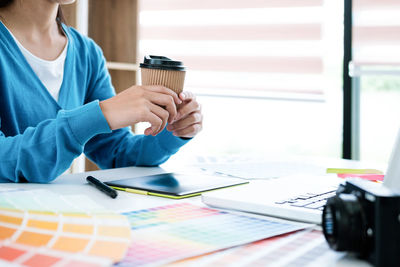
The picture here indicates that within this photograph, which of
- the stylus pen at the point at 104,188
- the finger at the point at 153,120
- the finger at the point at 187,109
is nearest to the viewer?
the stylus pen at the point at 104,188

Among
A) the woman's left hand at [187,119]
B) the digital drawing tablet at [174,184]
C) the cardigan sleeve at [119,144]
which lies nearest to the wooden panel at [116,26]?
the cardigan sleeve at [119,144]

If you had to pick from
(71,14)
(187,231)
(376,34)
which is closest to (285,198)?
(187,231)

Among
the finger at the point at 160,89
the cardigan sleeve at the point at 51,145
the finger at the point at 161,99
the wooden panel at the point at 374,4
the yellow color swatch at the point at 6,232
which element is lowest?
the yellow color swatch at the point at 6,232

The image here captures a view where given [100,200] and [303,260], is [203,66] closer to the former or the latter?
[100,200]

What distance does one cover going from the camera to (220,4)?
3.14 meters

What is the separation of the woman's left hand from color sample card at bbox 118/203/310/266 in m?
0.34

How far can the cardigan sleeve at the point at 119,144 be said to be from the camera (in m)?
1.20

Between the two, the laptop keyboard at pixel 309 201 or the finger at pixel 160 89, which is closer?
the laptop keyboard at pixel 309 201

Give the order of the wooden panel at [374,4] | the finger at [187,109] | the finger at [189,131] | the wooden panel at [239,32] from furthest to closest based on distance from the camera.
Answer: the wooden panel at [239,32]
the wooden panel at [374,4]
the finger at [189,131]
the finger at [187,109]

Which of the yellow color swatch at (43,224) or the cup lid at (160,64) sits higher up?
the cup lid at (160,64)

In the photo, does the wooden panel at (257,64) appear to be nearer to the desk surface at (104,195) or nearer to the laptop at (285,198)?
the desk surface at (104,195)

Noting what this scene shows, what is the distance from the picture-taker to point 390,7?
8.96 ft

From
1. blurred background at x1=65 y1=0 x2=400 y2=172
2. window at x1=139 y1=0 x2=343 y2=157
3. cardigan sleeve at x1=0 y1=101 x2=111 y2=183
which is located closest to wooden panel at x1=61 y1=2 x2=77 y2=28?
blurred background at x1=65 y1=0 x2=400 y2=172

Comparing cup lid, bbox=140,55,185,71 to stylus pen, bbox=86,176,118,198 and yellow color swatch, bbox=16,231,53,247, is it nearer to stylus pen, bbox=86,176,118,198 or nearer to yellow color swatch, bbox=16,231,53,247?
stylus pen, bbox=86,176,118,198
